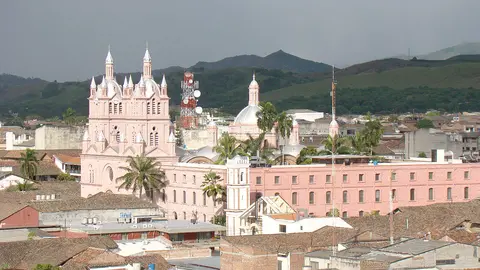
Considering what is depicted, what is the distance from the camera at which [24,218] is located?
3346 inches

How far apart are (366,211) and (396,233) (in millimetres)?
24944

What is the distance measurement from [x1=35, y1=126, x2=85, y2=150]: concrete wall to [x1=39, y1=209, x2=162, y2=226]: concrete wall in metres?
66.6

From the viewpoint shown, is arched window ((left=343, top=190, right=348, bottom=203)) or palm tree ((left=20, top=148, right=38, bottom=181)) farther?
palm tree ((left=20, top=148, right=38, bottom=181))

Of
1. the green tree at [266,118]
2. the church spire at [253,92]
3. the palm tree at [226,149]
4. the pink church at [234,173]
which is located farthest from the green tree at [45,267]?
the church spire at [253,92]

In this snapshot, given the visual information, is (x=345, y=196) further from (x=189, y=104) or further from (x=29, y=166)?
(x=189, y=104)

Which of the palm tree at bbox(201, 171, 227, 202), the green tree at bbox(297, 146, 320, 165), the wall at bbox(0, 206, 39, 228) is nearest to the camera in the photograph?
the wall at bbox(0, 206, 39, 228)

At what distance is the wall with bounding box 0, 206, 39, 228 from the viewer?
84.3m

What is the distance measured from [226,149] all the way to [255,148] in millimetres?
2418

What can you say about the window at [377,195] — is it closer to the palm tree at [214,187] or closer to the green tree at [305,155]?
the green tree at [305,155]

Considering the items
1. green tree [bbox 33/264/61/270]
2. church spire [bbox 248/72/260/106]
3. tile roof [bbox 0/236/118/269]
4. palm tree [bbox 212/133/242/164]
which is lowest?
green tree [bbox 33/264/61/270]

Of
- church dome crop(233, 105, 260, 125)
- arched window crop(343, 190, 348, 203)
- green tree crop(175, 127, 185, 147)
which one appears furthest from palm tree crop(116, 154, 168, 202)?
green tree crop(175, 127, 185, 147)

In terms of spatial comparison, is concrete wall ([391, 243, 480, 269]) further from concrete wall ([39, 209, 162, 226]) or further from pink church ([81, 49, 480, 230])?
concrete wall ([39, 209, 162, 226])

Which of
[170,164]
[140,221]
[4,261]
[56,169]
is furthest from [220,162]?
[4,261]

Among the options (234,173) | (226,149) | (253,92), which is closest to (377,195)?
(226,149)
